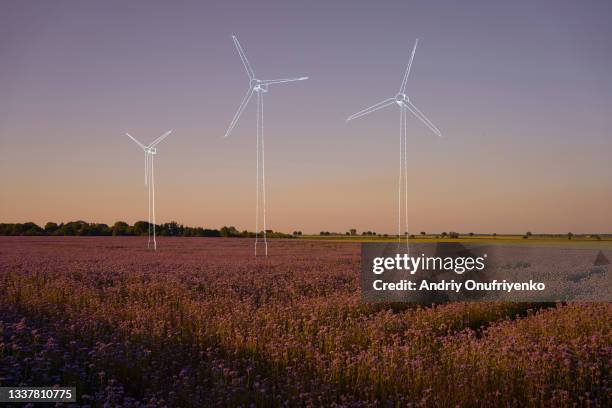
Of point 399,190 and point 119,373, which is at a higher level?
point 399,190

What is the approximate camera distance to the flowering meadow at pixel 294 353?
21.7 ft

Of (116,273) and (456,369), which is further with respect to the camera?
(116,273)

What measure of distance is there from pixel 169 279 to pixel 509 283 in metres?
10.0

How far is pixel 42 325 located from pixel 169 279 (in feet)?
19.9

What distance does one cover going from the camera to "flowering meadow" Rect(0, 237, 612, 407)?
662cm

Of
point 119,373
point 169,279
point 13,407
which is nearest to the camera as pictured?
point 13,407

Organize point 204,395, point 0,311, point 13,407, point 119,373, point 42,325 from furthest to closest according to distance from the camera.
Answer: point 0,311, point 42,325, point 119,373, point 204,395, point 13,407

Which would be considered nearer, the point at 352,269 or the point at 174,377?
the point at 174,377

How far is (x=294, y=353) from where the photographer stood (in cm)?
823

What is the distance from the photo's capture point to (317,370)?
24.8 feet

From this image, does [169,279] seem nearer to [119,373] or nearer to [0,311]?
[0,311]

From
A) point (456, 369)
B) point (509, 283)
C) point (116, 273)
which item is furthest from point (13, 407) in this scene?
point (509, 283)

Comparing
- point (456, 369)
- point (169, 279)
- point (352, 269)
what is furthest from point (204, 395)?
point (352, 269)

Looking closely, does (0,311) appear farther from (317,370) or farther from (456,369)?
(456,369)
